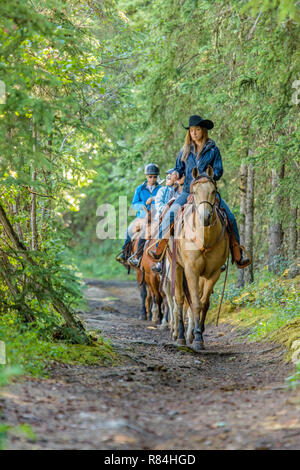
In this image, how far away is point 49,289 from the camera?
24.8ft

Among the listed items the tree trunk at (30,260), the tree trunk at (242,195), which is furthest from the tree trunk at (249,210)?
the tree trunk at (30,260)

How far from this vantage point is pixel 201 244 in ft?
31.5

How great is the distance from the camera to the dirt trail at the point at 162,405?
14.2 feet

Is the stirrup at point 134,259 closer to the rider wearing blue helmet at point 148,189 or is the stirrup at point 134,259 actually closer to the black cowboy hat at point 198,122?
the rider wearing blue helmet at point 148,189

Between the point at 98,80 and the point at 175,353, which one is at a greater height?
the point at 98,80

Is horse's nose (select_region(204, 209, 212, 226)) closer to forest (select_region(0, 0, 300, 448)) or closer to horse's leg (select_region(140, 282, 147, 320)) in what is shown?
forest (select_region(0, 0, 300, 448))

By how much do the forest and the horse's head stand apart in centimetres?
169

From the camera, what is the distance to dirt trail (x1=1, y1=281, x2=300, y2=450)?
4.33 metres

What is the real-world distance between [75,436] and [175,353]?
508 cm

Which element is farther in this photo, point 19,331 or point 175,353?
point 175,353

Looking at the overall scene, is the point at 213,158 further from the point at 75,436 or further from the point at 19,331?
the point at 75,436

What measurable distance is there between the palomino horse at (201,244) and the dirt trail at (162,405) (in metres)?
1.53

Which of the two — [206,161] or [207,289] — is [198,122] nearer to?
[206,161]
